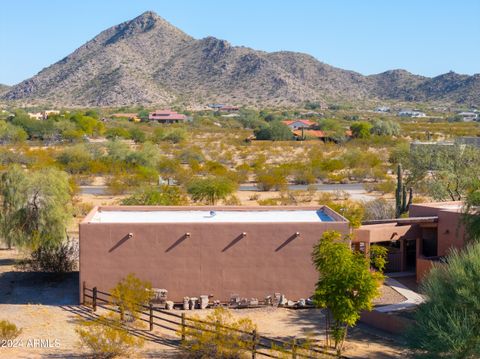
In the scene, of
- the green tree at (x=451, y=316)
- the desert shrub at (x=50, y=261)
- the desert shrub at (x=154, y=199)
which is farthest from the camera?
the desert shrub at (x=154, y=199)

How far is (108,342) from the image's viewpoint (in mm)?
17078

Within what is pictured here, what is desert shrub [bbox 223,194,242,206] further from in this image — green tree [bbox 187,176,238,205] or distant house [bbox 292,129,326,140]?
distant house [bbox 292,129,326,140]

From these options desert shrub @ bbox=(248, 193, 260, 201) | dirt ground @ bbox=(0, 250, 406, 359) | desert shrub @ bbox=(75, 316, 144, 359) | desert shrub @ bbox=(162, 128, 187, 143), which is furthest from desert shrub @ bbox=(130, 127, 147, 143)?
desert shrub @ bbox=(75, 316, 144, 359)

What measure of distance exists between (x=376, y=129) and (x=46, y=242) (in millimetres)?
81512

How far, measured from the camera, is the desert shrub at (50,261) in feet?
85.3

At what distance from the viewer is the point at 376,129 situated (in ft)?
336

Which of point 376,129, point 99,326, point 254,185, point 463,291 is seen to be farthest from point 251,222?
point 376,129

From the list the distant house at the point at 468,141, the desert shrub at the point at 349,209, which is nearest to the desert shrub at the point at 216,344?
the desert shrub at the point at 349,209

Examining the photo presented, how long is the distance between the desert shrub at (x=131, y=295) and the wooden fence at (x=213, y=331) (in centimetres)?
17

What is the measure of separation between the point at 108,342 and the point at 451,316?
808 cm

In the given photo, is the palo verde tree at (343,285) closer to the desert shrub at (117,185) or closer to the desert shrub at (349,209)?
the desert shrub at (349,209)

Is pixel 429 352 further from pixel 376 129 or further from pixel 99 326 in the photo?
pixel 376 129

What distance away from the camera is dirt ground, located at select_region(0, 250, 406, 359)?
17547mm

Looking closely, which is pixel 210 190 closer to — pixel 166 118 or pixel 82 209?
pixel 82 209
